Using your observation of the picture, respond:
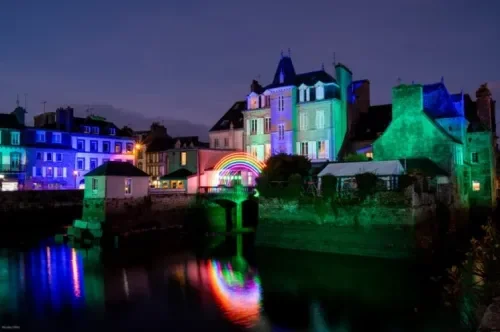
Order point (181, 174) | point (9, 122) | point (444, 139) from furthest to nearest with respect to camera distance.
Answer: point (9, 122)
point (181, 174)
point (444, 139)

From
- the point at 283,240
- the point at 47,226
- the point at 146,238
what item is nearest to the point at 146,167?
the point at 47,226

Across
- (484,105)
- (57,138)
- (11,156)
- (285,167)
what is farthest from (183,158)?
(484,105)

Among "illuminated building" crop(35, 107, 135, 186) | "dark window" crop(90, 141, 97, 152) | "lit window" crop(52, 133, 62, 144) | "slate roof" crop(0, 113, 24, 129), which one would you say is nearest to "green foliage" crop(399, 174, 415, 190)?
"slate roof" crop(0, 113, 24, 129)

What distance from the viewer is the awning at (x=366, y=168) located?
31.5 meters

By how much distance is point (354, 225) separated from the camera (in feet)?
96.8

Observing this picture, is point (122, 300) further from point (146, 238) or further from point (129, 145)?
point (129, 145)

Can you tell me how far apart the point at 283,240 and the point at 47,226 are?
28359 mm

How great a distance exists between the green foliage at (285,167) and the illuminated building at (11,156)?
37.3 meters

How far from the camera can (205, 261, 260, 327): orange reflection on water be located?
18500 mm

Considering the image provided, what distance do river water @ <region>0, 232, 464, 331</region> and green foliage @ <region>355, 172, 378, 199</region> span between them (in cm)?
420

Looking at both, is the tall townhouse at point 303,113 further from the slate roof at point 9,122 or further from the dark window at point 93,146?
the slate roof at point 9,122

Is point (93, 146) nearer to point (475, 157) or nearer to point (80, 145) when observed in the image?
point (80, 145)

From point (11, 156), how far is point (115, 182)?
2697 centimetres

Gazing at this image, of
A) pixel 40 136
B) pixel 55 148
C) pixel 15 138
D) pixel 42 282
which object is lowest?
pixel 42 282
